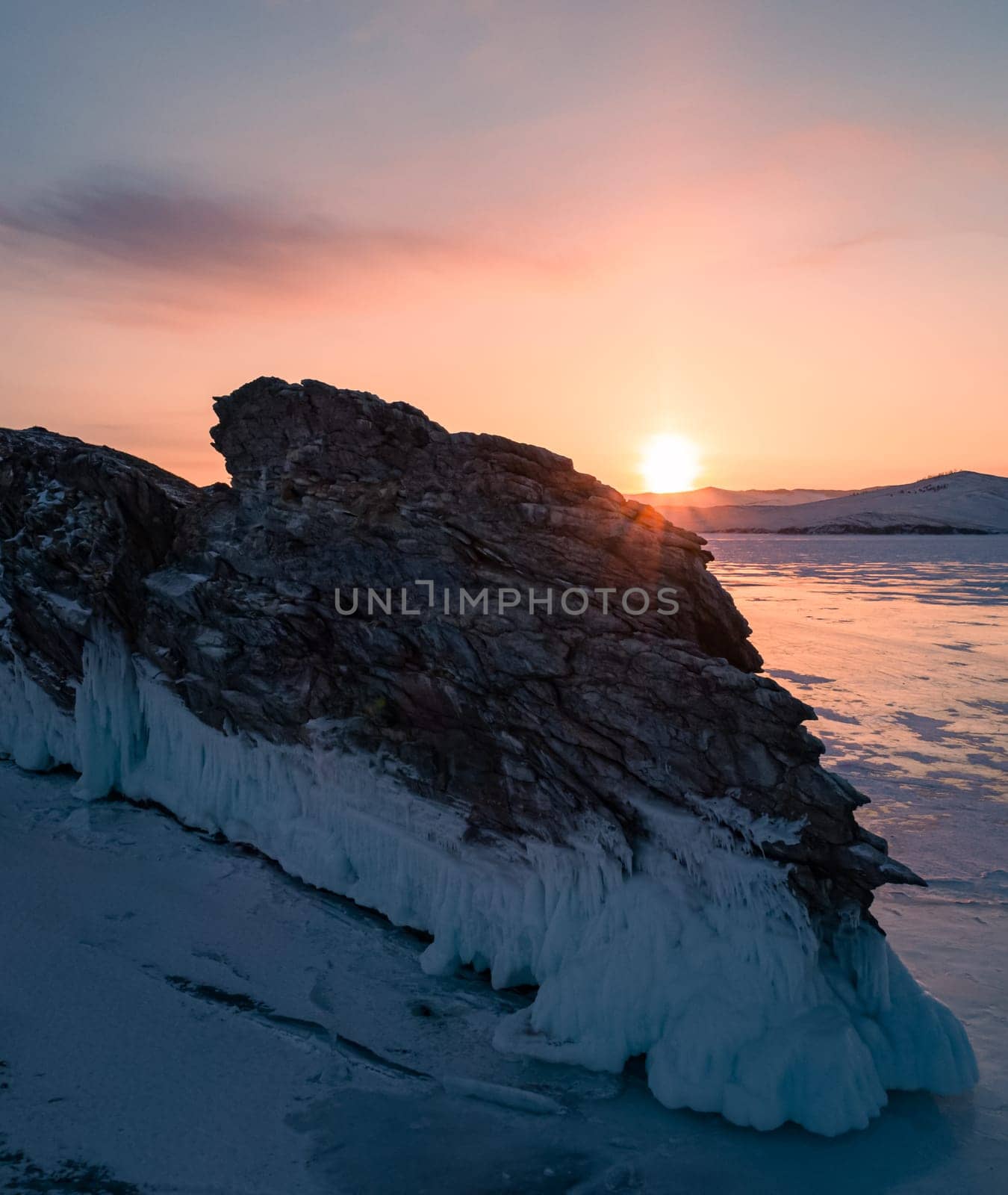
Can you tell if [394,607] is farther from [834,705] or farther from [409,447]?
[834,705]

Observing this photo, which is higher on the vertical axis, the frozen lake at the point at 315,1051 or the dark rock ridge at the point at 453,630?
the dark rock ridge at the point at 453,630

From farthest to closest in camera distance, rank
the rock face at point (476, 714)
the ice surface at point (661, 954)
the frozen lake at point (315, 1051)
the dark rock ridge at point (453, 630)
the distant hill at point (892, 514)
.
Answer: the distant hill at point (892, 514), the dark rock ridge at point (453, 630), the rock face at point (476, 714), the ice surface at point (661, 954), the frozen lake at point (315, 1051)

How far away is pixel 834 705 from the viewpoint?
65.6 ft

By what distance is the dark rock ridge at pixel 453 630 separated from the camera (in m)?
8.48

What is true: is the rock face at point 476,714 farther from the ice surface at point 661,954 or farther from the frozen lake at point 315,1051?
the frozen lake at point 315,1051

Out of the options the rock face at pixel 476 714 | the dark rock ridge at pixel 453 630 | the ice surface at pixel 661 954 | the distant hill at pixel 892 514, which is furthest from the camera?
the distant hill at pixel 892 514

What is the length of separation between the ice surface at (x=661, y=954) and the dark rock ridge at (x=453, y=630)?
407 mm

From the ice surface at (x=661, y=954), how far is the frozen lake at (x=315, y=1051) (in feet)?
0.89

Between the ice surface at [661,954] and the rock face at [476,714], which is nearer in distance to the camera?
the ice surface at [661,954]

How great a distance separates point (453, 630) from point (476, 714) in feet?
3.60

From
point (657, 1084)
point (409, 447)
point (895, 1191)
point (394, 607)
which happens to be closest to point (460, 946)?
point (657, 1084)

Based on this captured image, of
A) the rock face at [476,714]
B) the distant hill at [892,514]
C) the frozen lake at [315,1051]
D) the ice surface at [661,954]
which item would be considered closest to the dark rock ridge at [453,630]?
the rock face at [476,714]

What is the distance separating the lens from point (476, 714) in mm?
9820

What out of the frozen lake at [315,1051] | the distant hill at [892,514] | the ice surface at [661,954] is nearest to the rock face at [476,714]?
the ice surface at [661,954]
